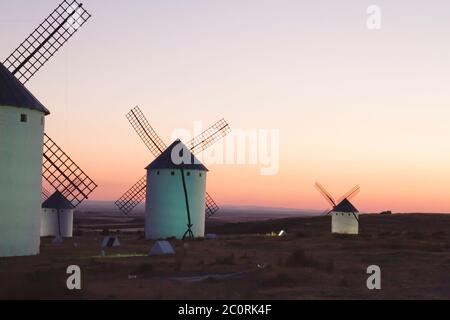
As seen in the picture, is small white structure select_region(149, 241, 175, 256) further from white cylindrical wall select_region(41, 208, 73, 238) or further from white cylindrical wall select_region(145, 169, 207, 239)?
white cylindrical wall select_region(41, 208, 73, 238)

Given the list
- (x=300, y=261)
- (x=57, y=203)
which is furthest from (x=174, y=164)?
(x=300, y=261)

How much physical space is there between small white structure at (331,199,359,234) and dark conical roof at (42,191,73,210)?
21.4 meters

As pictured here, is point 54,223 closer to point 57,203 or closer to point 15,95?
point 57,203

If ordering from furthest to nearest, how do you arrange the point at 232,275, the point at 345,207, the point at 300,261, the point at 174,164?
the point at 345,207, the point at 174,164, the point at 300,261, the point at 232,275

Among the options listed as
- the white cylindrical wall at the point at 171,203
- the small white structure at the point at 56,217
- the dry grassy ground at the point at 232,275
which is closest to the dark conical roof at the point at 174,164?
the white cylindrical wall at the point at 171,203

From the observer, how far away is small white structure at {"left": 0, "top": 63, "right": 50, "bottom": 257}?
77.3 feet

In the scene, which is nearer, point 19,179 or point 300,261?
point 300,261

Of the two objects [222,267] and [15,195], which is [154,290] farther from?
[15,195]

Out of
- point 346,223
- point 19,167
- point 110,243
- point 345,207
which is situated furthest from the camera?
point 345,207

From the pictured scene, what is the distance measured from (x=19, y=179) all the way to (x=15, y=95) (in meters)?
3.36

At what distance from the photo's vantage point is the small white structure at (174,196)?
39.5 m

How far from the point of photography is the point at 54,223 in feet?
153
